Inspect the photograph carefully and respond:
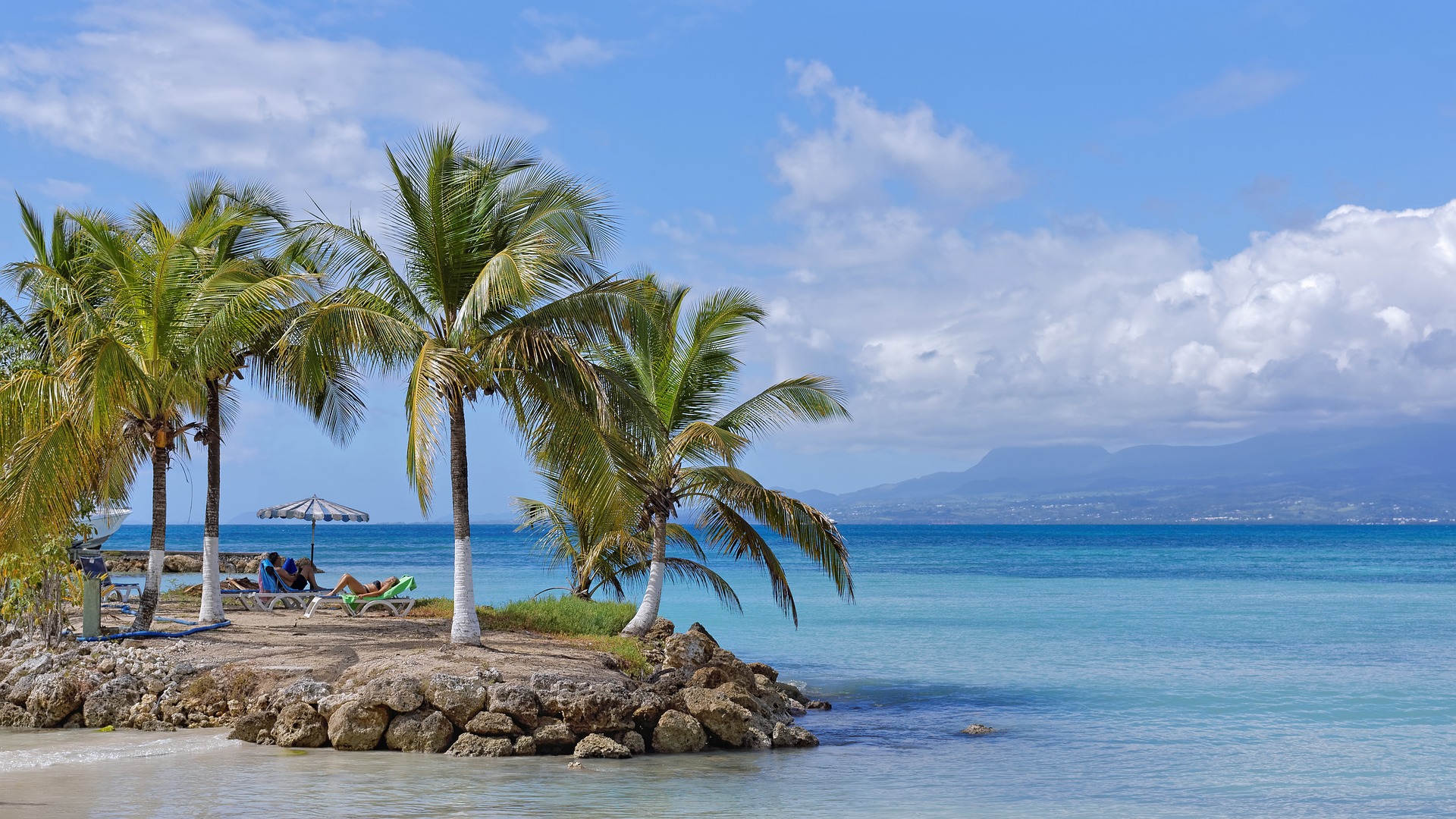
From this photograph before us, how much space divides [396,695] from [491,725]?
1.09m

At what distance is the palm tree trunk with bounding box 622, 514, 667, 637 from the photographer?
1777 cm

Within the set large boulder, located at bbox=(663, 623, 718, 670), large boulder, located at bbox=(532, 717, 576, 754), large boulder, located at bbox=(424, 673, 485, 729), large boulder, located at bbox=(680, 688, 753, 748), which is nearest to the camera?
large boulder, located at bbox=(532, 717, 576, 754)

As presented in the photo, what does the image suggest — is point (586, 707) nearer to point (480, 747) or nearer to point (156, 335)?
point (480, 747)

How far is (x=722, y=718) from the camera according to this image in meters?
13.3

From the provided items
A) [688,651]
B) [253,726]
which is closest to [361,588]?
[688,651]

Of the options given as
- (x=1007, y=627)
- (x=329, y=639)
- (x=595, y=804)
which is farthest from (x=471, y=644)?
(x=1007, y=627)

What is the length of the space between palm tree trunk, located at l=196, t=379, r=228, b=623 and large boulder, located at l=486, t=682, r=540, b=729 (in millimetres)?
6302

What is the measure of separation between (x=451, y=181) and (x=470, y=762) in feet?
23.2

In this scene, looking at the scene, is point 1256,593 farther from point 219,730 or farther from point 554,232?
point 219,730

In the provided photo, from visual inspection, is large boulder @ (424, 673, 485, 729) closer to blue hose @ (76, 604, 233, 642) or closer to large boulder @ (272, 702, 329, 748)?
large boulder @ (272, 702, 329, 748)

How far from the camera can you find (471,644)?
14484mm

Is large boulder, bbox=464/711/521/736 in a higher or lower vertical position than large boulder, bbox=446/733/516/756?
higher

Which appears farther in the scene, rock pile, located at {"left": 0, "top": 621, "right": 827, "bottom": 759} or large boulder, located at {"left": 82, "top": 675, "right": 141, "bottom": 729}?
large boulder, located at {"left": 82, "top": 675, "right": 141, "bottom": 729}

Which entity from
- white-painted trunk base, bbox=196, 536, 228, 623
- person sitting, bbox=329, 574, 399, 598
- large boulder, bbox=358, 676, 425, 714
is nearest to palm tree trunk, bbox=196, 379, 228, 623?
white-painted trunk base, bbox=196, 536, 228, 623
